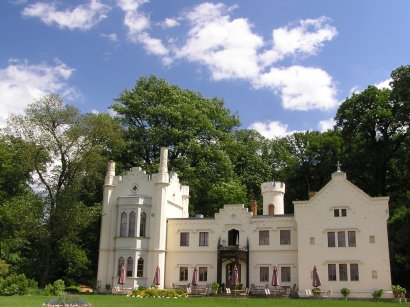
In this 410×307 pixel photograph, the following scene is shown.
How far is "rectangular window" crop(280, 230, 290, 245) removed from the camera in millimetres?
35531

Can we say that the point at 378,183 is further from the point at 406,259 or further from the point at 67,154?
the point at 67,154

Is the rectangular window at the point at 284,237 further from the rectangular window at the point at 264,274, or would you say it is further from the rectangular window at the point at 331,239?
the rectangular window at the point at 331,239

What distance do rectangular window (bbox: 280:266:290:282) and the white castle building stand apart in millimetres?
71

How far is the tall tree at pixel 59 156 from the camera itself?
Answer: 38.8 m

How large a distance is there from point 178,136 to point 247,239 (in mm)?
15199

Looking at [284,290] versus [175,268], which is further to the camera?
[175,268]

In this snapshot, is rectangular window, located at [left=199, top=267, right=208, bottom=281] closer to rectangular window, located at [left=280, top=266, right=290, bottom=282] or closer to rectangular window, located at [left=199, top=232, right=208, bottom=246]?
rectangular window, located at [left=199, top=232, right=208, bottom=246]

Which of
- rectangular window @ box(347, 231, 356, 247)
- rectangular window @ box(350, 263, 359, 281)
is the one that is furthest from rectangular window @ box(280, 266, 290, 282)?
rectangular window @ box(347, 231, 356, 247)

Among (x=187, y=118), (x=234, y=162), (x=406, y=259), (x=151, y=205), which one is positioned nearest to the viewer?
(x=406, y=259)

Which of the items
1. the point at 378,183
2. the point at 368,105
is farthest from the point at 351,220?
the point at 368,105

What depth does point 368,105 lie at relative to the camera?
149 feet

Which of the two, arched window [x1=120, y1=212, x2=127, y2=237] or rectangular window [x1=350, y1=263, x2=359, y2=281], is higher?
arched window [x1=120, y1=212, x2=127, y2=237]

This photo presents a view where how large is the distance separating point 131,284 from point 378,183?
23.9 metres

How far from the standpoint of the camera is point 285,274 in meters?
35.1
